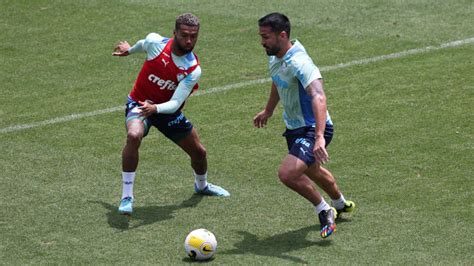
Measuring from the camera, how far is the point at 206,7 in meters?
20.0

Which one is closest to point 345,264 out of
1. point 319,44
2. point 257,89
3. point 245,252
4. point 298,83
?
point 245,252

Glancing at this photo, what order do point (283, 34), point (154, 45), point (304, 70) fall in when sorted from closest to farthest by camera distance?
point (304, 70), point (283, 34), point (154, 45)

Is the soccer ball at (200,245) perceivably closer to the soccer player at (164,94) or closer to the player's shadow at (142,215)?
the player's shadow at (142,215)

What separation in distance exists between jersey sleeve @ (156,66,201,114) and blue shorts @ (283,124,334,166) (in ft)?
4.11

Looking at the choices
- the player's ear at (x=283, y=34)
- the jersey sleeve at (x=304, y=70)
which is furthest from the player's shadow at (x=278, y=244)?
the player's ear at (x=283, y=34)

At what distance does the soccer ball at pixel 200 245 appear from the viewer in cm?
998

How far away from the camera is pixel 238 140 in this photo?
45.9 feet

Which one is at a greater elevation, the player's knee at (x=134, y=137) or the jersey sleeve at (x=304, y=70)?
the jersey sleeve at (x=304, y=70)

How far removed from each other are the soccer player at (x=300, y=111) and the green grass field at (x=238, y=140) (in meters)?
0.50

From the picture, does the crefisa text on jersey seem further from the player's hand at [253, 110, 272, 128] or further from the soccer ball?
the soccer ball

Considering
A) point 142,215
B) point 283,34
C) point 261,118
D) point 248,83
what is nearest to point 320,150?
point 283,34

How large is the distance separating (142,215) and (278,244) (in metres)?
1.76

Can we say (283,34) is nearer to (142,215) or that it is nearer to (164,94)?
(164,94)

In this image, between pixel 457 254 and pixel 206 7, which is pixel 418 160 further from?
pixel 206 7
